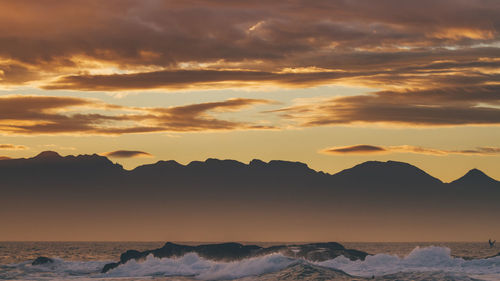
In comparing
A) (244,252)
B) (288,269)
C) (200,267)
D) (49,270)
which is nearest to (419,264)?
(288,269)

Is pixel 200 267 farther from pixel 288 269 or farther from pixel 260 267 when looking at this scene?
pixel 288 269

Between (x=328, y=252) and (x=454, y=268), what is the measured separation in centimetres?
1699

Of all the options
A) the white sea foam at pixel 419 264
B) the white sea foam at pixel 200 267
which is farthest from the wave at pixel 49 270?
the white sea foam at pixel 419 264

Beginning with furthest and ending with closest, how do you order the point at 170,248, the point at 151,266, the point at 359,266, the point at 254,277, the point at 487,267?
the point at 170,248 < the point at 151,266 < the point at 359,266 < the point at 487,267 < the point at 254,277

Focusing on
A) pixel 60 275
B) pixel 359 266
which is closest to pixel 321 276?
pixel 359 266

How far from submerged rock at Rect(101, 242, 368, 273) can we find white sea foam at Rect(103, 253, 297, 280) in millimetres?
1481

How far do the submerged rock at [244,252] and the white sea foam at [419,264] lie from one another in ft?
9.13

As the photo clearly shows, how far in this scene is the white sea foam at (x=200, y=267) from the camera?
72.9 m

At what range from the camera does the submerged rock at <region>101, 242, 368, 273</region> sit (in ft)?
276

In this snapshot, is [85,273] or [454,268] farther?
[85,273]

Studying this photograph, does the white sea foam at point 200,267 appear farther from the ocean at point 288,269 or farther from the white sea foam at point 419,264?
the white sea foam at point 419,264

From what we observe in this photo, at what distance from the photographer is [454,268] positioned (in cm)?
7462

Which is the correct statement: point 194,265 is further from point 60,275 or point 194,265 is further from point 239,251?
point 60,275

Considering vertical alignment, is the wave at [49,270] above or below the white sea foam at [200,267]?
below
